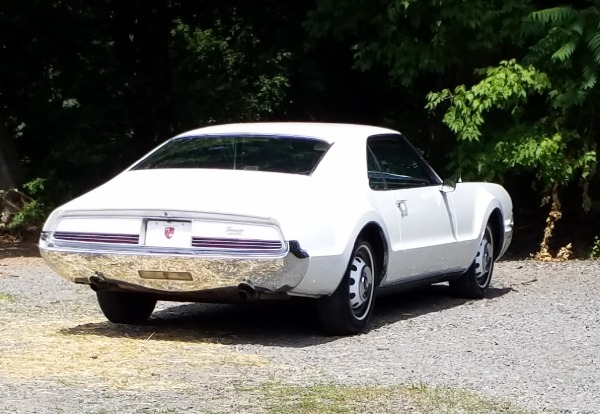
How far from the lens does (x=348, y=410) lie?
20.8 ft

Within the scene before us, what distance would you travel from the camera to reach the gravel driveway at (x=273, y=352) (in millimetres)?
6746

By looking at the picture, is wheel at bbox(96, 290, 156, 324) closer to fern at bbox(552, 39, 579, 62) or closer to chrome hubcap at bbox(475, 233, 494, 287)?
chrome hubcap at bbox(475, 233, 494, 287)

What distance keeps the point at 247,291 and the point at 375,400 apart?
1.82 metres

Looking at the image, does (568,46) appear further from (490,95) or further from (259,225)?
(259,225)

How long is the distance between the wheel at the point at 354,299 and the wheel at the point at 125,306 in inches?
57.8

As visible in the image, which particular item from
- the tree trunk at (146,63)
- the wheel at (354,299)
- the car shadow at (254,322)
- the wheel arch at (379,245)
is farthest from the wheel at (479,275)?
the tree trunk at (146,63)

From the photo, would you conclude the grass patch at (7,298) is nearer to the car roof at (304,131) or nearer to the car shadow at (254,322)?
the car shadow at (254,322)

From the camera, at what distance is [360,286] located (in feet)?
29.4

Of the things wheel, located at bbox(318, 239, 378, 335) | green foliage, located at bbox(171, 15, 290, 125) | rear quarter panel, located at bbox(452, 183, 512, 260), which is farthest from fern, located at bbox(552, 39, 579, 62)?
green foliage, located at bbox(171, 15, 290, 125)

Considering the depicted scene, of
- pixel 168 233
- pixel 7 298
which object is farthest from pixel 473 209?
pixel 7 298

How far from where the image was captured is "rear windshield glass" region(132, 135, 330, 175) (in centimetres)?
908

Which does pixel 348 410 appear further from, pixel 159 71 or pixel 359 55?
pixel 159 71

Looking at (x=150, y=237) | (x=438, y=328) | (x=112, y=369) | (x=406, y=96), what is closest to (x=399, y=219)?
(x=438, y=328)

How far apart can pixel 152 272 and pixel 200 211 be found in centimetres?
52
